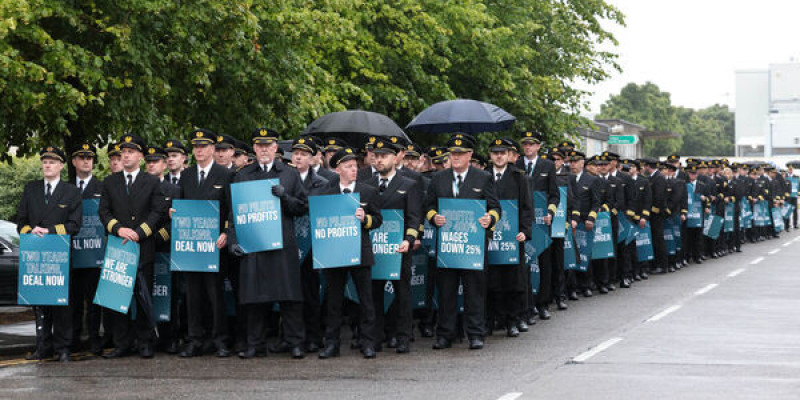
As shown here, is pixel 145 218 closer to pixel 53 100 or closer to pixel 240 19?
pixel 53 100

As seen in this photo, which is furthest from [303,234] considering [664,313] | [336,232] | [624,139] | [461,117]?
[624,139]

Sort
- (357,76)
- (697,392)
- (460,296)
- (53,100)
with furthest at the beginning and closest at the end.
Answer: (357,76) → (53,100) → (460,296) → (697,392)

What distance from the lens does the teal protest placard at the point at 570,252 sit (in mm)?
17141

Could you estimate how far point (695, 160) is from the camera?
2736 centimetres

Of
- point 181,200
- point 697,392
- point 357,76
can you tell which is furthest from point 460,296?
point 357,76

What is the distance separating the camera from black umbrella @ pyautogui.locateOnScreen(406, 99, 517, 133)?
16.9m

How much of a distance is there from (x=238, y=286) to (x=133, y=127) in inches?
209

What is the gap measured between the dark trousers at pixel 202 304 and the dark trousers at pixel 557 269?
5314 millimetres

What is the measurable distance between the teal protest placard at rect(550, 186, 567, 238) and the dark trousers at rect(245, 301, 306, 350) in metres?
4.57

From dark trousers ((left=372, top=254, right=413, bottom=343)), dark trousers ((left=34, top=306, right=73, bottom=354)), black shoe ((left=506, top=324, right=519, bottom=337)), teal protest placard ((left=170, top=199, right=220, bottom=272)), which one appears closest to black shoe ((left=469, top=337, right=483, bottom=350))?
dark trousers ((left=372, top=254, right=413, bottom=343))

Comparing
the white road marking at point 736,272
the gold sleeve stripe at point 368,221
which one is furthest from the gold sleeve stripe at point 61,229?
the white road marking at point 736,272

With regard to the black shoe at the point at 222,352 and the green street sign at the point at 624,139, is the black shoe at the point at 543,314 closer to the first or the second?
the black shoe at the point at 222,352

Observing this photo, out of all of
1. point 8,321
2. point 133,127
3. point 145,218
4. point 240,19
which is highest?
point 240,19

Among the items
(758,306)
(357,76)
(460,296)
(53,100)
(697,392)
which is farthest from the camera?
(357,76)
